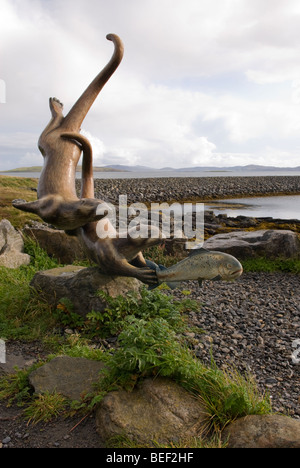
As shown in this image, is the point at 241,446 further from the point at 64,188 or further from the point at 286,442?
the point at 64,188

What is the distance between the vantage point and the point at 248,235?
886 cm

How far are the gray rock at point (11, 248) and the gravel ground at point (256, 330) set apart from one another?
321 centimetres

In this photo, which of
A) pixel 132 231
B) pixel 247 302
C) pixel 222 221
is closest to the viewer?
pixel 132 231

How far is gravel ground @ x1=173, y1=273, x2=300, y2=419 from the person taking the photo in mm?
3889

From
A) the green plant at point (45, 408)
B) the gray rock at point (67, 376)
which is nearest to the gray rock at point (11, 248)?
the gray rock at point (67, 376)

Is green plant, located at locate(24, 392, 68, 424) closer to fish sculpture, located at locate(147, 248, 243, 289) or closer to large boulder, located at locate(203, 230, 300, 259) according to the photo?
fish sculpture, located at locate(147, 248, 243, 289)

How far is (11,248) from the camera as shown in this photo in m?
7.27

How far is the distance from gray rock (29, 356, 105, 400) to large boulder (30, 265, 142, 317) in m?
1.17

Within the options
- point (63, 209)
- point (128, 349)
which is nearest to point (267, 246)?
point (63, 209)

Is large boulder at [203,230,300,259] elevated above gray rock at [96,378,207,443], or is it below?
above

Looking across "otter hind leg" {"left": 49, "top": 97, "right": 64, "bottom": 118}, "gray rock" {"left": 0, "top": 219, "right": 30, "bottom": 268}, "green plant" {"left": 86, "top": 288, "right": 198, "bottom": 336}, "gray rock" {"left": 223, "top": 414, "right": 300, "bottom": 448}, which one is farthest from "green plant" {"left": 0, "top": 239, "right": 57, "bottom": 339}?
"gray rock" {"left": 223, "top": 414, "right": 300, "bottom": 448}

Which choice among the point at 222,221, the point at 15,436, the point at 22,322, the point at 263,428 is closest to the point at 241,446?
the point at 263,428

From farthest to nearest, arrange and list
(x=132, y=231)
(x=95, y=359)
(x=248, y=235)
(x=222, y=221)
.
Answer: (x=222, y=221) < (x=248, y=235) < (x=132, y=231) < (x=95, y=359)

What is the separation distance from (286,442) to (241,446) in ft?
Result: 0.95
